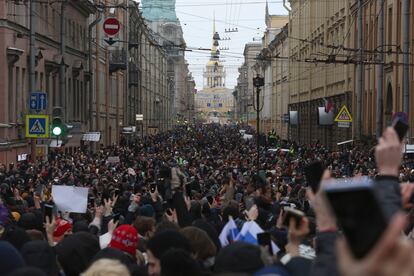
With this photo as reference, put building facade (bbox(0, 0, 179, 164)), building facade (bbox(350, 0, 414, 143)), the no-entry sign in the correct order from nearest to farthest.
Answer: building facade (bbox(0, 0, 179, 164)) < building facade (bbox(350, 0, 414, 143)) < the no-entry sign

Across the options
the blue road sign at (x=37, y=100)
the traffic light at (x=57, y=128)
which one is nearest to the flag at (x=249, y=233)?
the traffic light at (x=57, y=128)

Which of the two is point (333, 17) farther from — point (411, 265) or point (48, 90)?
point (411, 265)

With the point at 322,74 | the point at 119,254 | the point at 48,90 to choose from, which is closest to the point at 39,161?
the point at 48,90

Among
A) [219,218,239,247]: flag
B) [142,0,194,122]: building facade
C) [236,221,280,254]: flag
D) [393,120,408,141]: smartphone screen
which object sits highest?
[142,0,194,122]: building facade

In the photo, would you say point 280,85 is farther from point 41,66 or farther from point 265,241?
point 265,241

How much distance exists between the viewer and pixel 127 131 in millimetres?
65875

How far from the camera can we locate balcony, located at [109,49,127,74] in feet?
203

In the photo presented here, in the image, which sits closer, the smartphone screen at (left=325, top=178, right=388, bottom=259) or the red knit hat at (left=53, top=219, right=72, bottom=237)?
the smartphone screen at (left=325, top=178, right=388, bottom=259)

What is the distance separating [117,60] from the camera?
6431 centimetres

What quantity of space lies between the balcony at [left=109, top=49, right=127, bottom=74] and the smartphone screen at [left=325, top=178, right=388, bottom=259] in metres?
60.2

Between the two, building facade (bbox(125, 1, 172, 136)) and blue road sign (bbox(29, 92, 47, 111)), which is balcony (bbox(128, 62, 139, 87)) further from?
blue road sign (bbox(29, 92, 47, 111))

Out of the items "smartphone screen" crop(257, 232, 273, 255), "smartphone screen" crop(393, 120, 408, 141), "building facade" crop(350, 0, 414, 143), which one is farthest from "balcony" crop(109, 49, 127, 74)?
"smartphone screen" crop(393, 120, 408, 141)

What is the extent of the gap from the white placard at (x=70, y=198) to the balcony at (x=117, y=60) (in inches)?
2028

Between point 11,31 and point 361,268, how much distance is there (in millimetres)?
31648
